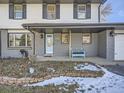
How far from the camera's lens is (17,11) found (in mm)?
30094

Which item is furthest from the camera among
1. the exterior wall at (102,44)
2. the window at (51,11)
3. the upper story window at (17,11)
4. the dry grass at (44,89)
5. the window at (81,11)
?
the upper story window at (17,11)

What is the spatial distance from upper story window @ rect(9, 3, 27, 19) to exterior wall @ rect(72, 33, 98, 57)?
5.67 meters

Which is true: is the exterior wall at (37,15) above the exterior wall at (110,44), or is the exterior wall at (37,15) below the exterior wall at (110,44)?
above

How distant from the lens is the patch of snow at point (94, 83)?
11156 mm


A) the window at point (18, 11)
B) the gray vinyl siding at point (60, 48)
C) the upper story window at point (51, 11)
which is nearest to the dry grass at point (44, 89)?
the gray vinyl siding at point (60, 48)

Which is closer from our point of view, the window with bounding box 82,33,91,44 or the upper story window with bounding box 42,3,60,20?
the upper story window with bounding box 42,3,60,20

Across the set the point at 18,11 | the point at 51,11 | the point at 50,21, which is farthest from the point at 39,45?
the point at 18,11

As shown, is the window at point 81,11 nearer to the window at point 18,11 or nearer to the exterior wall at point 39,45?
the exterior wall at point 39,45

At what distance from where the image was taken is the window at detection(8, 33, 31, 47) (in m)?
30.5

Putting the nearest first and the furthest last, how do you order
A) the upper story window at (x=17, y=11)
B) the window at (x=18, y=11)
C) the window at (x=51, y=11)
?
1. the window at (x=51, y=11)
2. the upper story window at (x=17, y=11)
3. the window at (x=18, y=11)

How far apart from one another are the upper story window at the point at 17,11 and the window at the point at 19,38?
1916mm

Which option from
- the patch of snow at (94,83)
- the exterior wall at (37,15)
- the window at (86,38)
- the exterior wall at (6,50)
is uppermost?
the exterior wall at (37,15)

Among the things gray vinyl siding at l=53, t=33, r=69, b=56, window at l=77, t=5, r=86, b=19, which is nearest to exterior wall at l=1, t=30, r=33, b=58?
gray vinyl siding at l=53, t=33, r=69, b=56

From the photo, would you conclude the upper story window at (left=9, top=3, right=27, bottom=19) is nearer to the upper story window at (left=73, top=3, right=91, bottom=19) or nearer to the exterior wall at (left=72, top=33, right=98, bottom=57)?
the upper story window at (left=73, top=3, right=91, bottom=19)
